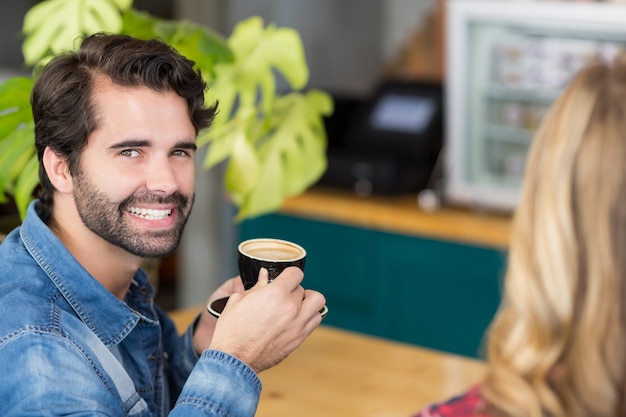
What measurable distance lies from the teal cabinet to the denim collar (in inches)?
77.1

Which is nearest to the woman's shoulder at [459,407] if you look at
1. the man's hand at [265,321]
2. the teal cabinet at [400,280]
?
the man's hand at [265,321]

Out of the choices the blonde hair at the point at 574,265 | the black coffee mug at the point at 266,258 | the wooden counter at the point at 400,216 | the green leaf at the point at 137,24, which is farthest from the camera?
the wooden counter at the point at 400,216

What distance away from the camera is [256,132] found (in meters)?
2.40

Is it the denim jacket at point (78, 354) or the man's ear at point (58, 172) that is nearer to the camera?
the denim jacket at point (78, 354)

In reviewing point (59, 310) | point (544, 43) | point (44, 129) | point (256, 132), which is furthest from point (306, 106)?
point (544, 43)

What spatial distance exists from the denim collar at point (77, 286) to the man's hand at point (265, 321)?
0.18m

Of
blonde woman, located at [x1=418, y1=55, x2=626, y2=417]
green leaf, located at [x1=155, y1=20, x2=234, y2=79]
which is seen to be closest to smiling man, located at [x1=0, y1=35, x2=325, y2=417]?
blonde woman, located at [x1=418, y1=55, x2=626, y2=417]

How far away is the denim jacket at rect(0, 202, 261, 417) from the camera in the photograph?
129 centimetres

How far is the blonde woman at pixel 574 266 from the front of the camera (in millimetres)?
→ 1030

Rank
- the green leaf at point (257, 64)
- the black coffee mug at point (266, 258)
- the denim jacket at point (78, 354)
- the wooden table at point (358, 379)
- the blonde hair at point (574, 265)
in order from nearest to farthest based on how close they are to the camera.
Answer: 1. the blonde hair at point (574, 265)
2. the denim jacket at point (78, 354)
3. the black coffee mug at point (266, 258)
4. the wooden table at point (358, 379)
5. the green leaf at point (257, 64)

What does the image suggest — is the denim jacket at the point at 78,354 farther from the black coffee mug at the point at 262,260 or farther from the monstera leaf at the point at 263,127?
the monstera leaf at the point at 263,127

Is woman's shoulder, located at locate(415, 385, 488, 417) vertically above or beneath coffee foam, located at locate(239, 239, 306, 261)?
beneath

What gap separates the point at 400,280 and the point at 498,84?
0.74m

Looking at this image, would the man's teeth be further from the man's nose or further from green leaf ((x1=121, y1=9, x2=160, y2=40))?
green leaf ((x1=121, y1=9, x2=160, y2=40))
